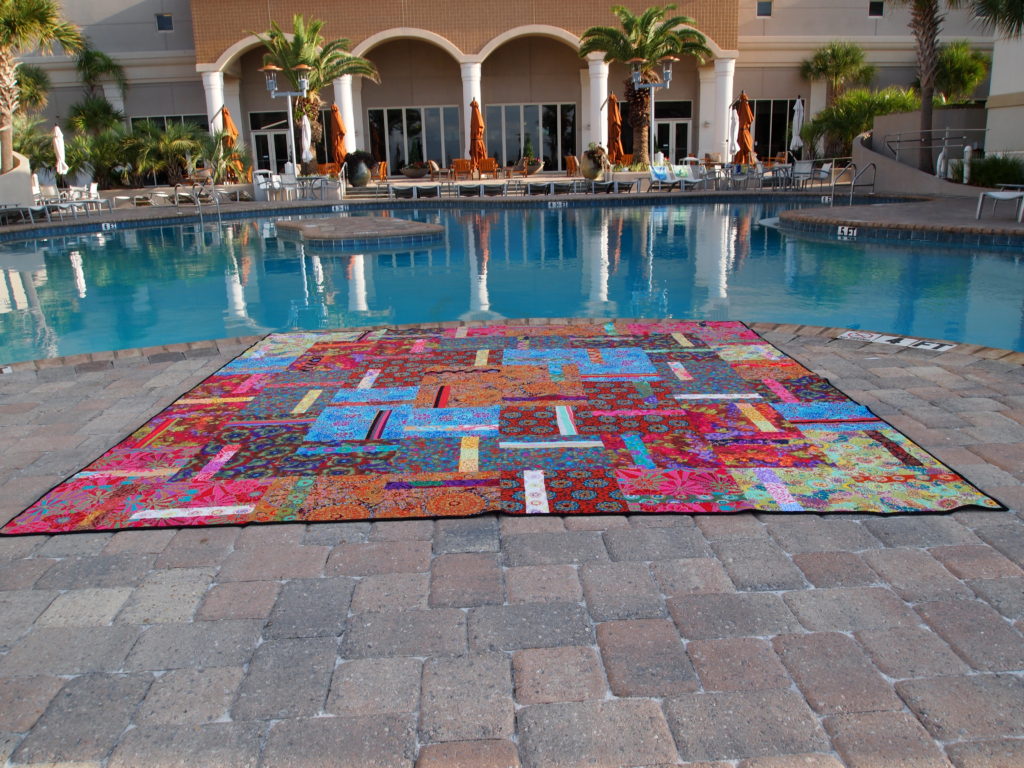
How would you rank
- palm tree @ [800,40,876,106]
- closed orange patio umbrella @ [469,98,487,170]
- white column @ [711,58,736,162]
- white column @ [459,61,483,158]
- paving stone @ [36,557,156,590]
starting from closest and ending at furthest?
paving stone @ [36,557,156,590] < closed orange patio umbrella @ [469,98,487,170] < white column @ [459,61,483,158] < white column @ [711,58,736,162] < palm tree @ [800,40,876,106]

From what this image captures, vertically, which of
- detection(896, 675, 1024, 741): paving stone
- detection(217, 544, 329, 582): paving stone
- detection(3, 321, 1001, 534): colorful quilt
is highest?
detection(3, 321, 1001, 534): colorful quilt

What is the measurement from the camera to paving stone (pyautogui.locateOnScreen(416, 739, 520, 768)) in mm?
1719

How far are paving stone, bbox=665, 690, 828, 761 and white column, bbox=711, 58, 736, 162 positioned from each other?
22.9 meters

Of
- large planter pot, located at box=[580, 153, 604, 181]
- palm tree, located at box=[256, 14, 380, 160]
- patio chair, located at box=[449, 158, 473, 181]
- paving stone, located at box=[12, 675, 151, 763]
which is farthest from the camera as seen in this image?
patio chair, located at box=[449, 158, 473, 181]

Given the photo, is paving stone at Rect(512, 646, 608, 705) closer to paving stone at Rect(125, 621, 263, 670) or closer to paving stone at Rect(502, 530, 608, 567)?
paving stone at Rect(502, 530, 608, 567)

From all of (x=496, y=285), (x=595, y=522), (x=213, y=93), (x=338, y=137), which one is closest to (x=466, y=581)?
(x=595, y=522)

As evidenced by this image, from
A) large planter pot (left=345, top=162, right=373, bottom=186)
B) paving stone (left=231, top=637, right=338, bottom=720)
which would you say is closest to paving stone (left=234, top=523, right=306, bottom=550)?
paving stone (left=231, top=637, right=338, bottom=720)

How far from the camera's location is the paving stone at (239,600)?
2.28m

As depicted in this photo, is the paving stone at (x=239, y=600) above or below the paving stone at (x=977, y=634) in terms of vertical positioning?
above

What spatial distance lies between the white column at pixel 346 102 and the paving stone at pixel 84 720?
2182cm

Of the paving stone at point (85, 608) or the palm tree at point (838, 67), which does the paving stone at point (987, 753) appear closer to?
the paving stone at point (85, 608)

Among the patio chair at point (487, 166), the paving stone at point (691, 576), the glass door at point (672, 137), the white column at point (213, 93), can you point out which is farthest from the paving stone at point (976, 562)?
the glass door at point (672, 137)

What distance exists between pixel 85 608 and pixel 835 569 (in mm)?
2142

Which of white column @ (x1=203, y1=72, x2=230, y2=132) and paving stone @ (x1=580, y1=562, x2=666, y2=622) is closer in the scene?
paving stone @ (x1=580, y1=562, x2=666, y2=622)
